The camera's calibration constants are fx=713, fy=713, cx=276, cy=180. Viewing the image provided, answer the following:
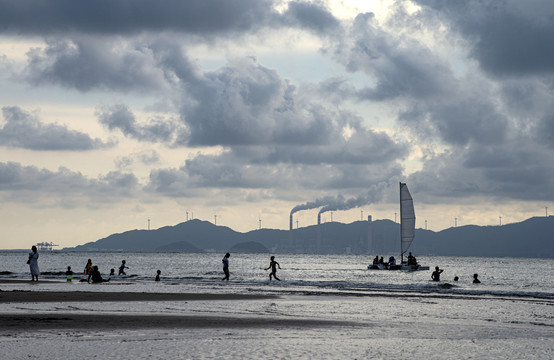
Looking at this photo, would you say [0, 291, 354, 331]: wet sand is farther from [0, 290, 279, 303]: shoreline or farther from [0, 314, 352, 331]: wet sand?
[0, 290, 279, 303]: shoreline

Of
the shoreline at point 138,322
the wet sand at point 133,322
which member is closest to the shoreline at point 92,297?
the wet sand at point 133,322

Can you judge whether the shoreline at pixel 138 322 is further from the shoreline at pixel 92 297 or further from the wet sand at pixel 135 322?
the shoreline at pixel 92 297

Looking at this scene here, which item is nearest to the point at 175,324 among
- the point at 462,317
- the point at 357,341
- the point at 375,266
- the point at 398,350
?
the point at 357,341

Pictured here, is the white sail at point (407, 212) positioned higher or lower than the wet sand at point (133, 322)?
higher

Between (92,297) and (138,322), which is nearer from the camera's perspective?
(138,322)

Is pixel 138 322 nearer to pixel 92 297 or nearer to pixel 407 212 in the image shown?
pixel 92 297

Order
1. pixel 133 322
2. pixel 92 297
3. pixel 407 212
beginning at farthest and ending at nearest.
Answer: pixel 407 212, pixel 92 297, pixel 133 322

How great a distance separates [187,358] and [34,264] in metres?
35.9

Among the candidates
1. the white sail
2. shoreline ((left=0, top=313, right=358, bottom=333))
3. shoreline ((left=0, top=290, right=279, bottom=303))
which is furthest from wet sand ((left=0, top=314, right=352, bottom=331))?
the white sail

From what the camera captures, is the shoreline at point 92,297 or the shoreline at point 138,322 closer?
the shoreline at point 138,322

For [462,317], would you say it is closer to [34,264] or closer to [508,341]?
[508,341]

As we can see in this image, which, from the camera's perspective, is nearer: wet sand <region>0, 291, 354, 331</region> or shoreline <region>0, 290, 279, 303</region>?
wet sand <region>0, 291, 354, 331</region>

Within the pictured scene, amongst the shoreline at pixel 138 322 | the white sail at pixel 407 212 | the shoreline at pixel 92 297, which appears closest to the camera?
the shoreline at pixel 138 322

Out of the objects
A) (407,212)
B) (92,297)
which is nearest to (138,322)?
(92,297)
